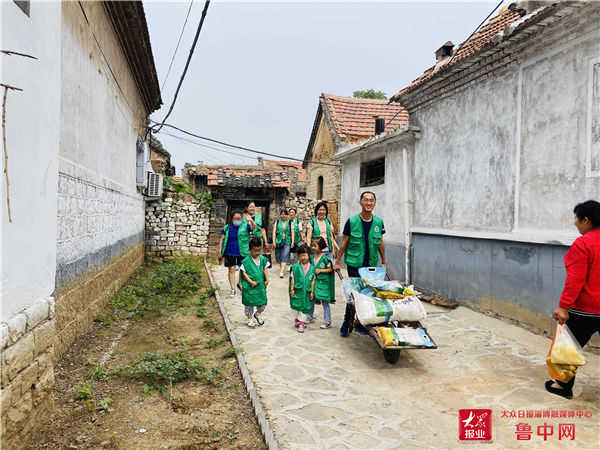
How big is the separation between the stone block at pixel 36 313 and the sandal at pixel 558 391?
4711 mm

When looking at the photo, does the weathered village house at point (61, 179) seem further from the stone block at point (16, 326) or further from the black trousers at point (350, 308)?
the black trousers at point (350, 308)

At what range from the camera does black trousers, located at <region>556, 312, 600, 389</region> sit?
355 centimetres

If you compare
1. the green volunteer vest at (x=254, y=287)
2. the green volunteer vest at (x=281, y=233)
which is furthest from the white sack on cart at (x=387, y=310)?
the green volunteer vest at (x=281, y=233)

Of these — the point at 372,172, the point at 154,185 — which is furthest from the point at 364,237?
the point at 154,185

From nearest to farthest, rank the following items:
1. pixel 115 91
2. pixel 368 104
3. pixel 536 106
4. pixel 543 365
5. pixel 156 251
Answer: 1. pixel 543 365
2. pixel 536 106
3. pixel 115 91
4. pixel 156 251
5. pixel 368 104

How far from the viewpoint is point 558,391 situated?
12.5ft

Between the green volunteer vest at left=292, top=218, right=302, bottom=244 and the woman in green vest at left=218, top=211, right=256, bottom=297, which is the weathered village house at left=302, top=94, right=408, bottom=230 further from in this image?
the woman in green vest at left=218, top=211, right=256, bottom=297

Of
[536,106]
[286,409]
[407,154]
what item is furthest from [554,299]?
[407,154]

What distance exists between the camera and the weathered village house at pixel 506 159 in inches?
205

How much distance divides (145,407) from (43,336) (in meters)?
1.13

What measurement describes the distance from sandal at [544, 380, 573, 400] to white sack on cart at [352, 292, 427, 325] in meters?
1.34

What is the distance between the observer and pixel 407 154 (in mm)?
9477

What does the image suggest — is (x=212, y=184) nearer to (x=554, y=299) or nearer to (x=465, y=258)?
(x=465, y=258)

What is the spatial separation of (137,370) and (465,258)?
19.1ft
